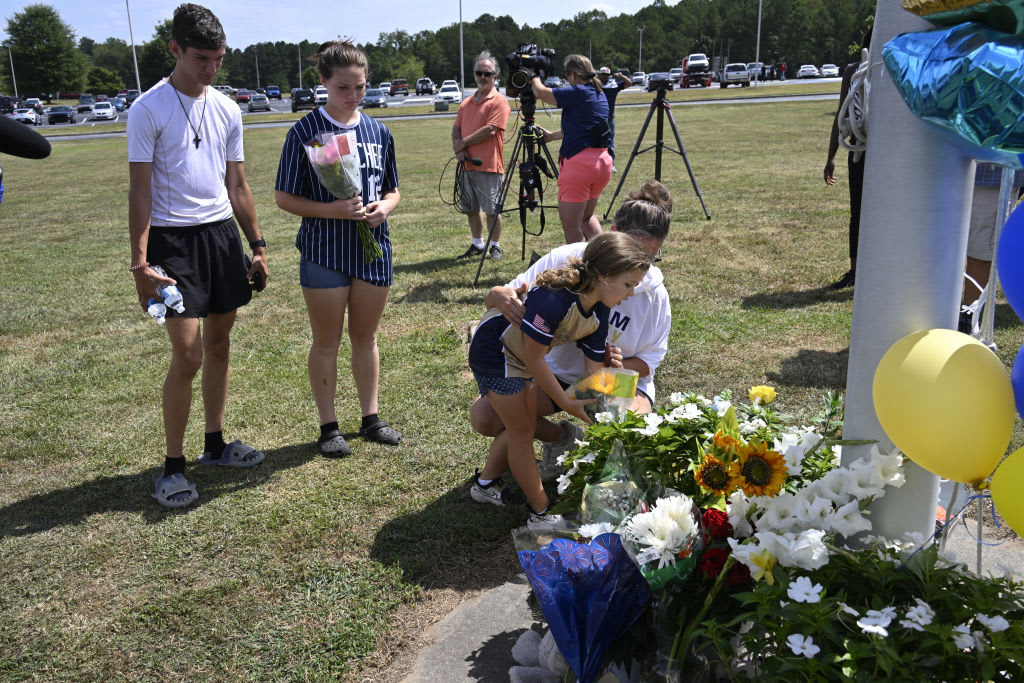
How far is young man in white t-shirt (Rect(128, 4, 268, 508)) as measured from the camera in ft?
10.7

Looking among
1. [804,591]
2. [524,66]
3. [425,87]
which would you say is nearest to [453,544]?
[804,591]

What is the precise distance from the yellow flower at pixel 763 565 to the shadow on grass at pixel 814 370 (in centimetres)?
304

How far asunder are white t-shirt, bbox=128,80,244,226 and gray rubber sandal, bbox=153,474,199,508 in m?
1.15

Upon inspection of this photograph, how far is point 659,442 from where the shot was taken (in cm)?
223

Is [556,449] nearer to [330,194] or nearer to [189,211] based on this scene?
[330,194]

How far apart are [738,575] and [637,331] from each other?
1.65 meters

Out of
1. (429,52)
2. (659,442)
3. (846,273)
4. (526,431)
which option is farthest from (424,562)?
(429,52)

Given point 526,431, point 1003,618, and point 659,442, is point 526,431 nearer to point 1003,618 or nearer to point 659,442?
point 659,442

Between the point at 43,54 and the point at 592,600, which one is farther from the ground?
the point at 43,54

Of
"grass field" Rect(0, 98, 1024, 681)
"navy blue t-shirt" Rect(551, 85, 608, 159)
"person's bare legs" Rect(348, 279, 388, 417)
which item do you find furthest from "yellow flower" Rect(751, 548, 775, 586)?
"navy blue t-shirt" Rect(551, 85, 608, 159)

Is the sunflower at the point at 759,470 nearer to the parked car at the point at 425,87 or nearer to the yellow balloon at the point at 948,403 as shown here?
the yellow balloon at the point at 948,403

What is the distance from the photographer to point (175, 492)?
3.56 meters

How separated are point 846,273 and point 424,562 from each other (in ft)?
16.2

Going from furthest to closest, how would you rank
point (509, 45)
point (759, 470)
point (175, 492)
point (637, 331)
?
point (509, 45), point (175, 492), point (637, 331), point (759, 470)
